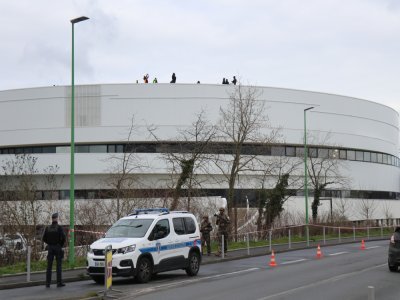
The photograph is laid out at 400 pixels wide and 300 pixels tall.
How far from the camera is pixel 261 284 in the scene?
15383 mm

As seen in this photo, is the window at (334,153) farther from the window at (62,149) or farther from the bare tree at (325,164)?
the window at (62,149)

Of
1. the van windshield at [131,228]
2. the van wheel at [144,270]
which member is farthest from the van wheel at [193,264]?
the van windshield at [131,228]

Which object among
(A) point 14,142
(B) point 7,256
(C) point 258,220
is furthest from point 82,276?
(A) point 14,142

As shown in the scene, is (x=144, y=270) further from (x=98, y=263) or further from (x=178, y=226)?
(x=178, y=226)

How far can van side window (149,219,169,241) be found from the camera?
16.4m

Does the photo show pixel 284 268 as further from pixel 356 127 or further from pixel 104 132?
pixel 356 127

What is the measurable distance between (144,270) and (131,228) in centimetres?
134

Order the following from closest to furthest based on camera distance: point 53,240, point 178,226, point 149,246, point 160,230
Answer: point 53,240 → point 149,246 → point 160,230 → point 178,226

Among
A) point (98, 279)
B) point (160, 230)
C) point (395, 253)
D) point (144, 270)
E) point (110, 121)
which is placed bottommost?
point (98, 279)

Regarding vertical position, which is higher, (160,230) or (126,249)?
(160,230)

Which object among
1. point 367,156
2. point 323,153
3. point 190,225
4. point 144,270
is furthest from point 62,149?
point 144,270

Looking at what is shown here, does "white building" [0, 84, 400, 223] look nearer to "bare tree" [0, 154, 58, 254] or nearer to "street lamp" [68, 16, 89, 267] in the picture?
"bare tree" [0, 154, 58, 254]

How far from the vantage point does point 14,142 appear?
2402 inches

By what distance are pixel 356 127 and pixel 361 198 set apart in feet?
28.5
